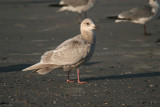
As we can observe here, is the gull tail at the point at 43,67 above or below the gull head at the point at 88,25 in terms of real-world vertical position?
below

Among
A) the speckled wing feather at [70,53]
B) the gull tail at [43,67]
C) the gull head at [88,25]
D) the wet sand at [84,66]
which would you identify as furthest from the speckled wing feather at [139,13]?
the gull tail at [43,67]

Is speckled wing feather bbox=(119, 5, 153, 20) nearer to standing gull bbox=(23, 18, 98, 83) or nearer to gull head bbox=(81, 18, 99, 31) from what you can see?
gull head bbox=(81, 18, 99, 31)

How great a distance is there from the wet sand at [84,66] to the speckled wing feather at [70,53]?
1.39ft

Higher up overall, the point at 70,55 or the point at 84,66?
the point at 70,55

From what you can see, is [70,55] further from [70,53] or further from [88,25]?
[88,25]

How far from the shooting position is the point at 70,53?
28.5 feet

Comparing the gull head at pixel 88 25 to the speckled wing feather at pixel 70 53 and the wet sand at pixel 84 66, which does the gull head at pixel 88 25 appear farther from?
the wet sand at pixel 84 66

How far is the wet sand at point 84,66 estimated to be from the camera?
24.9 feet

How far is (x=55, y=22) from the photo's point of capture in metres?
18.7

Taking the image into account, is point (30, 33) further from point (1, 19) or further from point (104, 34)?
point (1, 19)

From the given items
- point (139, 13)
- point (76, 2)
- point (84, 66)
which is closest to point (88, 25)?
point (84, 66)

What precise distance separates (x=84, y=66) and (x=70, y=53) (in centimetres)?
196

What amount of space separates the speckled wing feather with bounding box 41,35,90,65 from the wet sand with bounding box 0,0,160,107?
42 centimetres

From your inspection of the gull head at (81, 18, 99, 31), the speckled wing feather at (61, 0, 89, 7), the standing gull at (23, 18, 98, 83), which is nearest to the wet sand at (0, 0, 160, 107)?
the standing gull at (23, 18, 98, 83)
